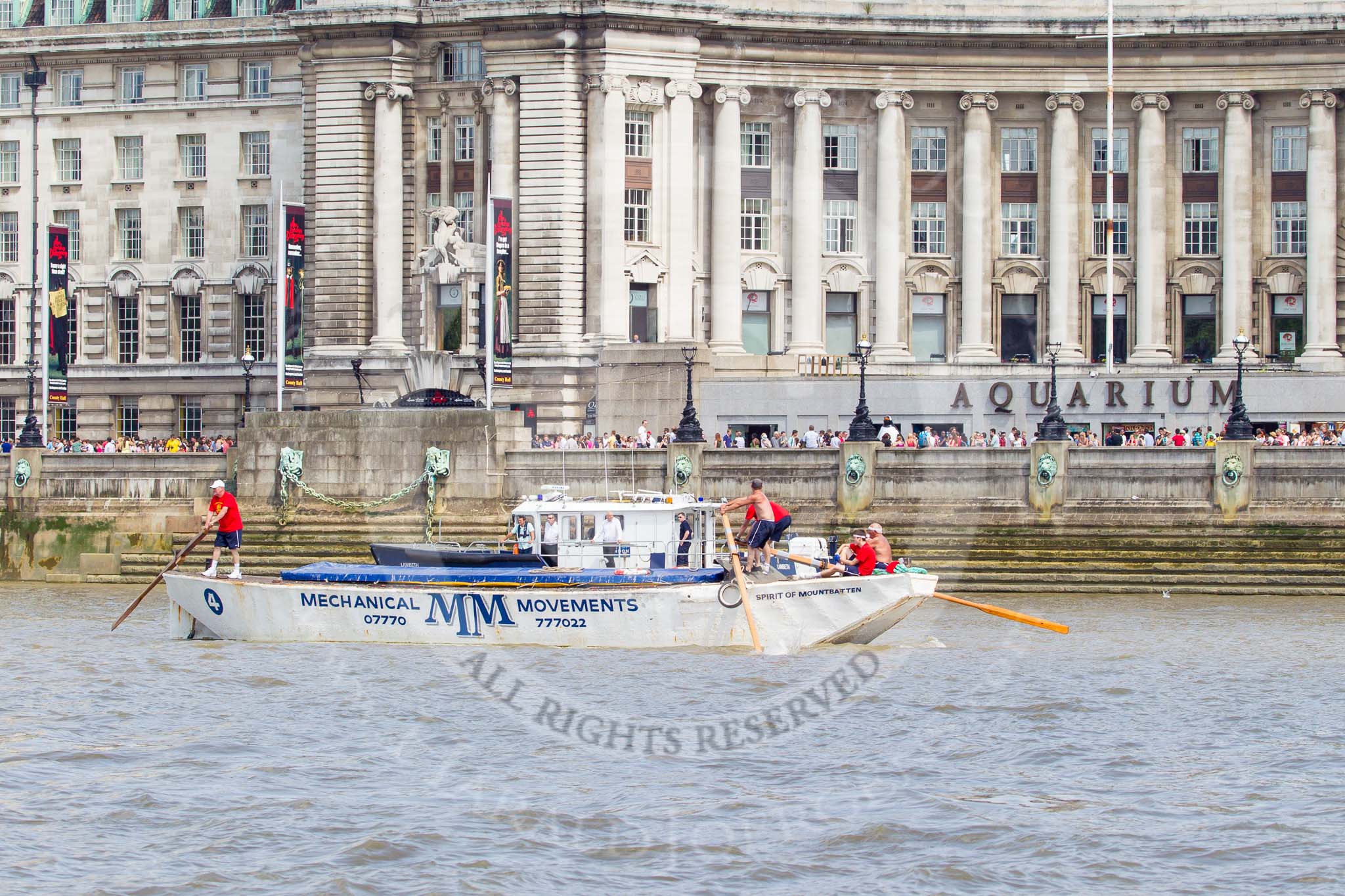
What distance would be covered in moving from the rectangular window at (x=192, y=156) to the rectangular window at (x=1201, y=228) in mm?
39125

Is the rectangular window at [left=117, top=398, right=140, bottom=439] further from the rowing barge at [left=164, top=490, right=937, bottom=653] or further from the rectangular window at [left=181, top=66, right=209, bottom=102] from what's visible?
the rowing barge at [left=164, top=490, right=937, bottom=653]

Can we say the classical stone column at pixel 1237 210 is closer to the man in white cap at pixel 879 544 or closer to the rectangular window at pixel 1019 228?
the rectangular window at pixel 1019 228

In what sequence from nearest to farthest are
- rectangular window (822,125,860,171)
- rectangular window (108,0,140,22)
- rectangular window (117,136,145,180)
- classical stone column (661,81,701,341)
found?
classical stone column (661,81,701,341) → rectangular window (822,125,860,171) → rectangular window (117,136,145,180) → rectangular window (108,0,140,22)

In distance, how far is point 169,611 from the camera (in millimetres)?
47125

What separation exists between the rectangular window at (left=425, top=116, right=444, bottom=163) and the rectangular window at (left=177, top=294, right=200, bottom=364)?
13.6 metres

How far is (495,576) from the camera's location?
4534cm

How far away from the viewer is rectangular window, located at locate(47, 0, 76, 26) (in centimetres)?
9225

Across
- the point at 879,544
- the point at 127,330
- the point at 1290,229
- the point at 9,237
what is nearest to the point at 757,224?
the point at 1290,229

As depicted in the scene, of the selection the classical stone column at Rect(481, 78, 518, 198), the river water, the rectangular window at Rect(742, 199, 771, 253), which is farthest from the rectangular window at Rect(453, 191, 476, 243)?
the river water

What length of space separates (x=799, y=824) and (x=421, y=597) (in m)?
17.5

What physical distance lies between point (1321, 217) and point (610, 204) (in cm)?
2667

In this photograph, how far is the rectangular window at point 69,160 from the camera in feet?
302

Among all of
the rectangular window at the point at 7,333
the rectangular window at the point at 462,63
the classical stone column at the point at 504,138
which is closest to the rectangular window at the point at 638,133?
the classical stone column at the point at 504,138

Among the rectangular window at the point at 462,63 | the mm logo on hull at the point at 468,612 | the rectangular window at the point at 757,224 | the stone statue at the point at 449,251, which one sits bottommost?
the mm logo on hull at the point at 468,612
